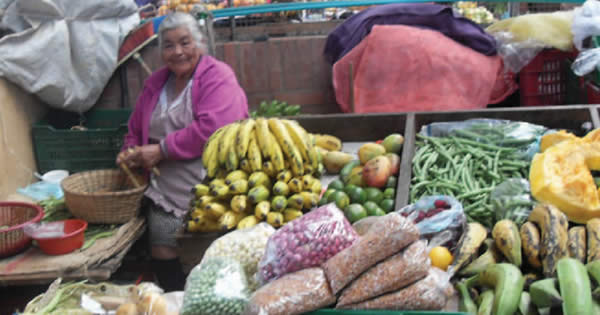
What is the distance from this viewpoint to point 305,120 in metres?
3.79

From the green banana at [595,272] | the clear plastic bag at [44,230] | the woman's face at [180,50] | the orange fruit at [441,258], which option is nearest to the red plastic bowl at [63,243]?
the clear plastic bag at [44,230]

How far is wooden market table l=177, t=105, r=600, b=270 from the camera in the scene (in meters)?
2.71

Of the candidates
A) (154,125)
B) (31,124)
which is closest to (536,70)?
(154,125)

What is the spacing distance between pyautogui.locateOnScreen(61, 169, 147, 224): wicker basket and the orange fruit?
250cm

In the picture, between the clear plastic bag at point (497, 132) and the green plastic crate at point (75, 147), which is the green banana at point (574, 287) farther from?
the green plastic crate at point (75, 147)

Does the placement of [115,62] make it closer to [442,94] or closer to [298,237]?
[442,94]

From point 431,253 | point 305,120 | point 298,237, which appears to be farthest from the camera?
point 305,120

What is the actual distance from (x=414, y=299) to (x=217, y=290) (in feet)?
1.82

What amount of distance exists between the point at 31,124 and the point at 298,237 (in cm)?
389

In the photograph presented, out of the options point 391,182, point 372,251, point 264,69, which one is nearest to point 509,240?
point 372,251

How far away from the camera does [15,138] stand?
452cm

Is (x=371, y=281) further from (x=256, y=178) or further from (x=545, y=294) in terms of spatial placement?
(x=256, y=178)

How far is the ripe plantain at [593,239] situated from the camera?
5.96 ft

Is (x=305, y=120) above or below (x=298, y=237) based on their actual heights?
below
